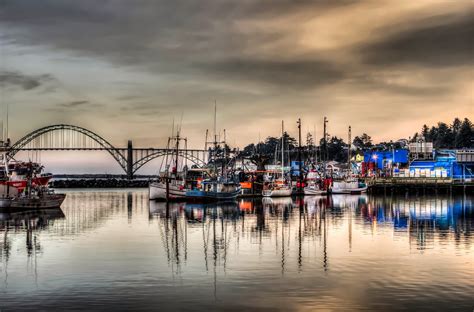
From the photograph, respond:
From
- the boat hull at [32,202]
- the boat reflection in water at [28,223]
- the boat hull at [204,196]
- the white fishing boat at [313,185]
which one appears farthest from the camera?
the white fishing boat at [313,185]

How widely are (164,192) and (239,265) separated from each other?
61139 mm

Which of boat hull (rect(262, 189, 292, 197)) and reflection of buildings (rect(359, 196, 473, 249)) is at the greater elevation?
boat hull (rect(262, 189, 292, 197))

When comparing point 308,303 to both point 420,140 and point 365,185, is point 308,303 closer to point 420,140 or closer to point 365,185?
point 365,185

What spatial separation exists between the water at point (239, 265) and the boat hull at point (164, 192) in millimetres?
33767

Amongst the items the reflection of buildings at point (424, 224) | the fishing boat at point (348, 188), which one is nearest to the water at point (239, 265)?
the reflection of buildings at point (424, 224)

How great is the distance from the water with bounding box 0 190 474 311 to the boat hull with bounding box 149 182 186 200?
33.8 m

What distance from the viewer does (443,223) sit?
55.0m

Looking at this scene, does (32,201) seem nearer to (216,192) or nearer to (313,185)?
(216,192)

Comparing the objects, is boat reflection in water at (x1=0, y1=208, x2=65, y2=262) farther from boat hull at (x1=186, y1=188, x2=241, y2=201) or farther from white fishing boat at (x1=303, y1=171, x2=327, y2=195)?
white fishing boat at (x1=303, y1=171, x2=327, y2=195)

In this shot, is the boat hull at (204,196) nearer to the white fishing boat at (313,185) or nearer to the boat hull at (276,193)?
the boat hull at (276,193)

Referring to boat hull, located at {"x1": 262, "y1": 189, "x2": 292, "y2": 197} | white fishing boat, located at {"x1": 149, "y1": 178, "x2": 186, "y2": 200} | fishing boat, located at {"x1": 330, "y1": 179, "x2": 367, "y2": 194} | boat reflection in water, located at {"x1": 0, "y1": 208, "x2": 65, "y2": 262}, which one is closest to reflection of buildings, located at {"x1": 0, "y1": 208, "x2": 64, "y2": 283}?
boat reflection in water, located at {"x1": 0, "y1": 208, "x2": 65, "y2": 262}

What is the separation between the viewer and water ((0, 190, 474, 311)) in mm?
24312

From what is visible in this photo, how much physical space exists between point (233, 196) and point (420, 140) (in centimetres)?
9865

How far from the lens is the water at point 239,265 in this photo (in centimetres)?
2431
